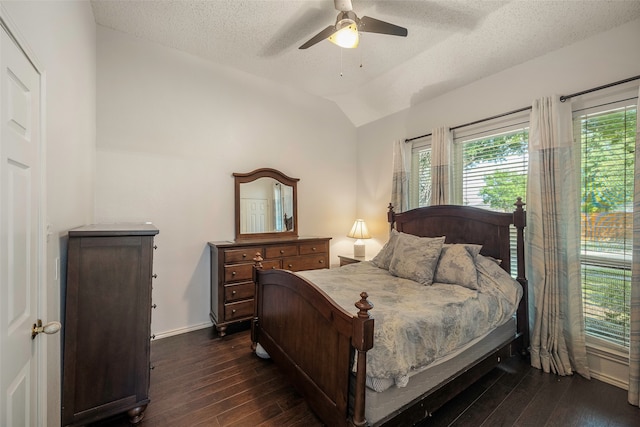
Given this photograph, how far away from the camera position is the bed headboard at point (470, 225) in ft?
8.42

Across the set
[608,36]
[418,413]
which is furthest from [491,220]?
[418,413]

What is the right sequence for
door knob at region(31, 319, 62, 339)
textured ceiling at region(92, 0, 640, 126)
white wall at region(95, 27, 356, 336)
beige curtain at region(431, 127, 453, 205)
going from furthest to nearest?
beige curtain at region(431, 127, 453, 205), white wall at region(95, 27, 356, 336), textured ceiling at region(92, 0, 640, 126), door knob at region(31, 319, 62, 339)

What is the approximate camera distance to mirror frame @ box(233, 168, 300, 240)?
336 cm

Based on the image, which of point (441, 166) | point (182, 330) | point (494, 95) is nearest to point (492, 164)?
point (441, 166)

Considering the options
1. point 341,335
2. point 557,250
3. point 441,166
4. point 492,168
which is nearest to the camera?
point 341,335

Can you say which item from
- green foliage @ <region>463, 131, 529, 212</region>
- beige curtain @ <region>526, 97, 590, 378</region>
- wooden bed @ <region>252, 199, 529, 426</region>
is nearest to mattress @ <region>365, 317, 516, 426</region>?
wooden bed @ <region>252, 199, 529, 426</region>

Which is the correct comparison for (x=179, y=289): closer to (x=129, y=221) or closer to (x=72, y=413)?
(x=129, y=221)

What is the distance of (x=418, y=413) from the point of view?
5.22 ft

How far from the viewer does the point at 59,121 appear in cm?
152

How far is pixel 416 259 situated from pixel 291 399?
1561 mm

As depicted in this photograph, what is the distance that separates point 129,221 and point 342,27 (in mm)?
2647

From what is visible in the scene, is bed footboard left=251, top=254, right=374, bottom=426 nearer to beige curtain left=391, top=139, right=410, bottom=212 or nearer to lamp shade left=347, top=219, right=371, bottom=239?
lamp shade left=347, top=219, right=371, bottom=239

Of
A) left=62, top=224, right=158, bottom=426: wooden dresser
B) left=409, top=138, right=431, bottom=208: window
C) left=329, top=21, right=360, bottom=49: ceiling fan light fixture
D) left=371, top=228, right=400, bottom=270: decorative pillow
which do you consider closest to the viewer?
left=62, top=224, right=158, bottom=426: wooden dresser

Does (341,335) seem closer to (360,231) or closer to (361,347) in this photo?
(361,347)
